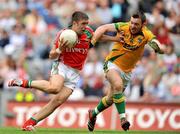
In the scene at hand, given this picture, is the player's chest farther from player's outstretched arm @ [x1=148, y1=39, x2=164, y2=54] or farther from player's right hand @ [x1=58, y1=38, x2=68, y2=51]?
player's outstretched arm @ [x1=148, y1=39, x2=164, y2=54]

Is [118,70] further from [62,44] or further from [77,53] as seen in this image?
[62,44]

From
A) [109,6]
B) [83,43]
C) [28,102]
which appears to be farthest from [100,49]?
[83,43]

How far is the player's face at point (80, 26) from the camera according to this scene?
15023mm

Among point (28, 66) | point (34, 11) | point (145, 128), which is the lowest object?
point (145, 128)

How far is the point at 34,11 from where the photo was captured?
25000mm

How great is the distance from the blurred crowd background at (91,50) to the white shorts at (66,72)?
19.0 ft

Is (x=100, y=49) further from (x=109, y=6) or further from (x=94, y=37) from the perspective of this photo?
(x=94, y=37)

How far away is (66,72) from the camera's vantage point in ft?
50.2

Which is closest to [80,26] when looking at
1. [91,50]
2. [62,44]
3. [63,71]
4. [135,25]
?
[62,44]

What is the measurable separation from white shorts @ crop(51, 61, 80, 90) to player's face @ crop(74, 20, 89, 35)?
0.70m

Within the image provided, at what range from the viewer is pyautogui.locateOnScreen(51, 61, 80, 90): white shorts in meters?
15.2

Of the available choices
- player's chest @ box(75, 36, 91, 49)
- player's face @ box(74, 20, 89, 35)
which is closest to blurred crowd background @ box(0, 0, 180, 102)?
player's chest @ box(75, 36, 91, 49)

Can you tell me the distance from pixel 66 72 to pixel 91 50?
775cm

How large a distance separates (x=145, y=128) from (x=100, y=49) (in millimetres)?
3888
